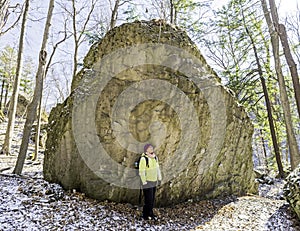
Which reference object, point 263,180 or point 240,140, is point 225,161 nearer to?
point 240,140

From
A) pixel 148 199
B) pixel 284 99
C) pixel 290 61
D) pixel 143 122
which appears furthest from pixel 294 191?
pixel 290 61

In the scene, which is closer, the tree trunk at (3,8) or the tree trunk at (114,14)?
the tree trunk at (3,8)

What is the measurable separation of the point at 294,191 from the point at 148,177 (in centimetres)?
348

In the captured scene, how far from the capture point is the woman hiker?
16.2ft

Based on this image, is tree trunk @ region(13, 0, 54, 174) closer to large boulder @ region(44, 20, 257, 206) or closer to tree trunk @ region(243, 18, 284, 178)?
large boulder @ region(44, 20, 257, 206)

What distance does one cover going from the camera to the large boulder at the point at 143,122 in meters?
5.59

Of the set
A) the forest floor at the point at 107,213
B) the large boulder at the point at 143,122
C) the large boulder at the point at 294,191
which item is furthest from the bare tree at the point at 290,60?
the forest floor at the point at 107,213

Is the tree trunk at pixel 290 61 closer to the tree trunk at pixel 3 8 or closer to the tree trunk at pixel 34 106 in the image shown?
the tree trunk at pixel 34 106

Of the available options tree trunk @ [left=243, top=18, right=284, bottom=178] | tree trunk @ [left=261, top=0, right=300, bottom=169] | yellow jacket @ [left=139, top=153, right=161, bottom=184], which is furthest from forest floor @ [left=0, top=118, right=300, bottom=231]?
tree trunk @ [left=243, top=18, right=284, bottom=178]

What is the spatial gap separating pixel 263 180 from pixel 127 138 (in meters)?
8.94

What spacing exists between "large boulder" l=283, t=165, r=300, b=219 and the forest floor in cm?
32

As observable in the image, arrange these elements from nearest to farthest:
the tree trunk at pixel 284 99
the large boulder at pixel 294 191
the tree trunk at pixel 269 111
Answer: the large boulder at pixel 294 191 → the tree trunk at pixel 284 99 → the tree trunk at pixel 269 111

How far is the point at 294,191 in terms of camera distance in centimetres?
534

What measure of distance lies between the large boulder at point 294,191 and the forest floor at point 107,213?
0.32 metres
